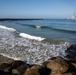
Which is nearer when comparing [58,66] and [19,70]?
[19,70]

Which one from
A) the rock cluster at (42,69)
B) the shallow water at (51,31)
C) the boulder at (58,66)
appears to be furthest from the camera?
the shallow water at (51,31)

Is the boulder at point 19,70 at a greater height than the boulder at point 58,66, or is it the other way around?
the boulder at point 58,66

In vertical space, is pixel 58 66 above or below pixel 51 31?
above

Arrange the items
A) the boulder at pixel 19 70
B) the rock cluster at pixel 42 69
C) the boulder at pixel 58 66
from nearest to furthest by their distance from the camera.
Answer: the rock cluster at pixel 42 69
the boulder at pixel 19 70
the boulder at pixel 58 66

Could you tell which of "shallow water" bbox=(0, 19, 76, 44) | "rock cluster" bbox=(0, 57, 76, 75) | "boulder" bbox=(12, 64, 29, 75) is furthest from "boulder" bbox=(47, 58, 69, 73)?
"shallow water" bbox=(0, 19, 76, 44)

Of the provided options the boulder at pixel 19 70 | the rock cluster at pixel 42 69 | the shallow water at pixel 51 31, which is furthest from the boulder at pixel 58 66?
the shallow water at pixel 51 31

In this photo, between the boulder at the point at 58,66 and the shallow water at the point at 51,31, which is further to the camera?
the shallow water at the point at 51,31

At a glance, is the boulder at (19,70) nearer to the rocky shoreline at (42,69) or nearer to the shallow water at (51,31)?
the rocky shoreline at (42,69)

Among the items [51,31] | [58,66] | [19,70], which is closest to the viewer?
[19,70]

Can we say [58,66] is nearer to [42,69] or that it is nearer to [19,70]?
[42,69]

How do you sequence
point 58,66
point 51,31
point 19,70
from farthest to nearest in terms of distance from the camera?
point 51,31, point 58,66, point 19,70

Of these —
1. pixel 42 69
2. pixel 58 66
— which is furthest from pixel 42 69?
pixel 58 66

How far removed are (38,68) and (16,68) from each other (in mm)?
973

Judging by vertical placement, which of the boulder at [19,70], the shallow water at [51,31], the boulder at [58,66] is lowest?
the shallow water at [51,31]
